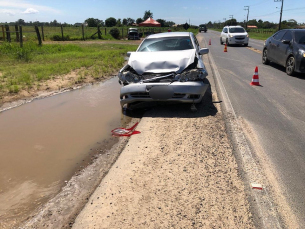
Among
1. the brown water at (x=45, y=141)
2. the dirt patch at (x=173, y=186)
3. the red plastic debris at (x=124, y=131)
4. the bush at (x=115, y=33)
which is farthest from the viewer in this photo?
the bush at (x=115, y=33)

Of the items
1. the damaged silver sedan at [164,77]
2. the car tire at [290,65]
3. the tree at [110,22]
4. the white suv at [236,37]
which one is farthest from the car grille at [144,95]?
the tree at [110,22]

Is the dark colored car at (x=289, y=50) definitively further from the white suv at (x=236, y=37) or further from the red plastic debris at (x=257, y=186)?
the white suv at (x=236, y=37)

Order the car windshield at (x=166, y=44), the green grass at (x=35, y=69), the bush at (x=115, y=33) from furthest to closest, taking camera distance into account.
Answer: the bush at (x=115, y=33) → the green grass at (x=35, y=69) → the car windshield at (x=166, y=44)

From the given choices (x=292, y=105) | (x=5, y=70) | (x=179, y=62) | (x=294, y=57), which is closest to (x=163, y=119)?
(x=179, y=62)

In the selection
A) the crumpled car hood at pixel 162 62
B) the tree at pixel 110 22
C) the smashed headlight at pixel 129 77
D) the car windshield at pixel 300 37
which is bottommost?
the smashed headlight at pixel 129 77

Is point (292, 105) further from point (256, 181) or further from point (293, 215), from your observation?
point (293, 215)

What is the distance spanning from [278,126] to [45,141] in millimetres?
4386

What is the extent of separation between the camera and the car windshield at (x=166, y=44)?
7422 millimetres

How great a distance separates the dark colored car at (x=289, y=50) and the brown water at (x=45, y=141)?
641 centimetres

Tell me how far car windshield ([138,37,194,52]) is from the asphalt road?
1.86 m

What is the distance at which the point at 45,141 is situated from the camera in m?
5.24

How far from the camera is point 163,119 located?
5871 mm

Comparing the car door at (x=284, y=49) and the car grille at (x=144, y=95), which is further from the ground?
the car door at (x=284, y=49)

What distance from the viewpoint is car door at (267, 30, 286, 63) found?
11758mm
